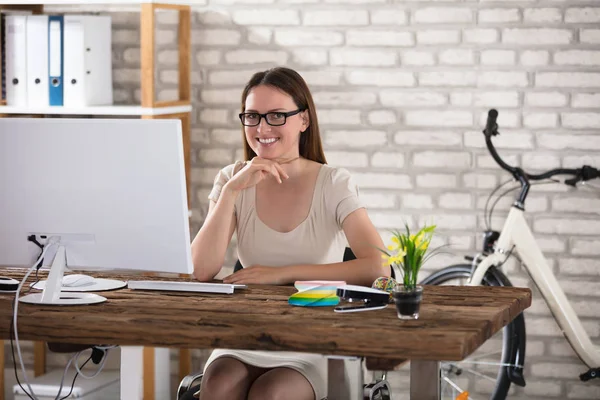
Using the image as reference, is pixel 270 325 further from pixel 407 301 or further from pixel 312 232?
pixel 312 232

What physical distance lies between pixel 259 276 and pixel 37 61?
5.38 feet

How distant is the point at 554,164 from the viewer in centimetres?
361

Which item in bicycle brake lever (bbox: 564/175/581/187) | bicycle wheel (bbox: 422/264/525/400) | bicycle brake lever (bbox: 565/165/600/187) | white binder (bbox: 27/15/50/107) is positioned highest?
white binder (bbox: 27/15/50/107)

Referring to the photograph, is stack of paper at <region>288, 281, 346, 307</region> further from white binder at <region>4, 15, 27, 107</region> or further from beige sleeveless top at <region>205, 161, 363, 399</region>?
white binder at <region>4, 15, 27, 107</region>

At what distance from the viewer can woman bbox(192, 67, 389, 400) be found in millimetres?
2525

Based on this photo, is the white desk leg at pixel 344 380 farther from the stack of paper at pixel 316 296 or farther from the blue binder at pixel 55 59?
the blue binder at pixel 55 59

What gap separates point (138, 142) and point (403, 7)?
6.11ft

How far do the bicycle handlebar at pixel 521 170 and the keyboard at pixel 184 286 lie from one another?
144 cm

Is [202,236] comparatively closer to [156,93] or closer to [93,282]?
[93,282]

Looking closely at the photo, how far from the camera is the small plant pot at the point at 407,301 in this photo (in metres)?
1.99

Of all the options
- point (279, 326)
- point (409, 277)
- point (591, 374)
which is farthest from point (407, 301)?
point (591, 374)

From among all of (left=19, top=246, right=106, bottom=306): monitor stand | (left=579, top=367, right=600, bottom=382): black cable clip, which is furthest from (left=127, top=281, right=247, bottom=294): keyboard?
(left=579, top=367, right=600, bottom=382): black cable clip

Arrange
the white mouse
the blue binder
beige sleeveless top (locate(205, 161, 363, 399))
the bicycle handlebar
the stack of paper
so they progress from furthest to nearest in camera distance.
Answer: the blue binder, the bicycle handlebar, beige sleeveless top (locate(205, 161, 363, 399)), the white mouse, the stack of paper

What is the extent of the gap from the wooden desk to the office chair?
245 mm
